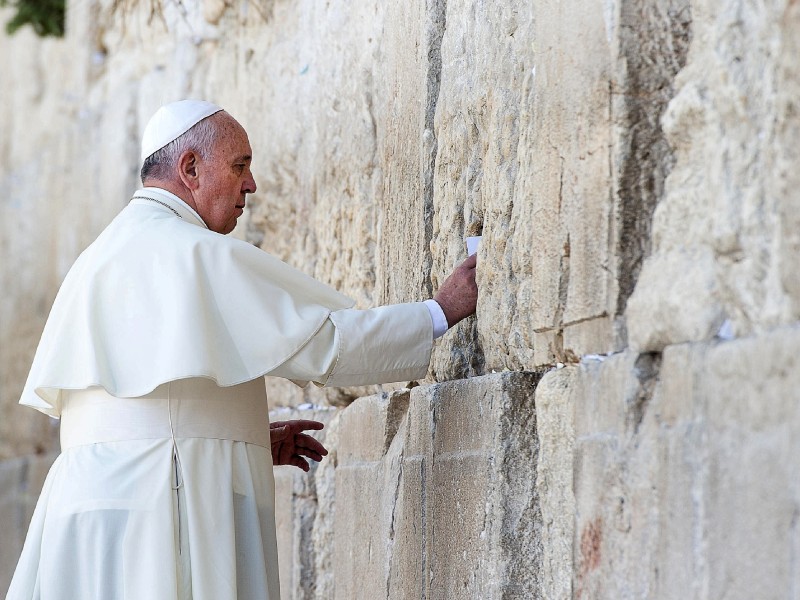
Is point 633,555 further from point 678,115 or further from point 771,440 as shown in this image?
point 678,115

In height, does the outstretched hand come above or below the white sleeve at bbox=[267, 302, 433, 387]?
below

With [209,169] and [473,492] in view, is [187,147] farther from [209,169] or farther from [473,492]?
[473,492]

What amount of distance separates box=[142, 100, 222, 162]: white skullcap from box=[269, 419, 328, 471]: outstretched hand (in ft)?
2.85

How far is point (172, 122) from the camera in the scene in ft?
12.6

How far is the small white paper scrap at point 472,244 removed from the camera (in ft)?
11.9

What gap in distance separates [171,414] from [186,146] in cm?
77

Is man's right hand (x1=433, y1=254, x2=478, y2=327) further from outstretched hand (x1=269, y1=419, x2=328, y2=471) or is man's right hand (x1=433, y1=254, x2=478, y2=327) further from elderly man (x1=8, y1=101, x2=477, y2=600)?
outstretched hand (x1=269, y1=419, x2=328, y2=471)

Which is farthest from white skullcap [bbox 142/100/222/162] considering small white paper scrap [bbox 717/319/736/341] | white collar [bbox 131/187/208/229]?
small white paper scrap [bbox 717/319/736/341]

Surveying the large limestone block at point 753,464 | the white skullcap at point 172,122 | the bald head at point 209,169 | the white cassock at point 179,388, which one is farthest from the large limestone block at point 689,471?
the white skullcap at point 172,122

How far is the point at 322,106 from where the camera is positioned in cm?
529

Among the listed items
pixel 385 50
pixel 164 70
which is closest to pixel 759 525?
pixel 385 50

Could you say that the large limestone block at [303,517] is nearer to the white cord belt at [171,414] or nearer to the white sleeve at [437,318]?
the white cord belt at [171,414]

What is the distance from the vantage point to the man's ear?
3846mm

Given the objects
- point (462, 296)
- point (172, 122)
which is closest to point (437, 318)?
point (462, 296)
